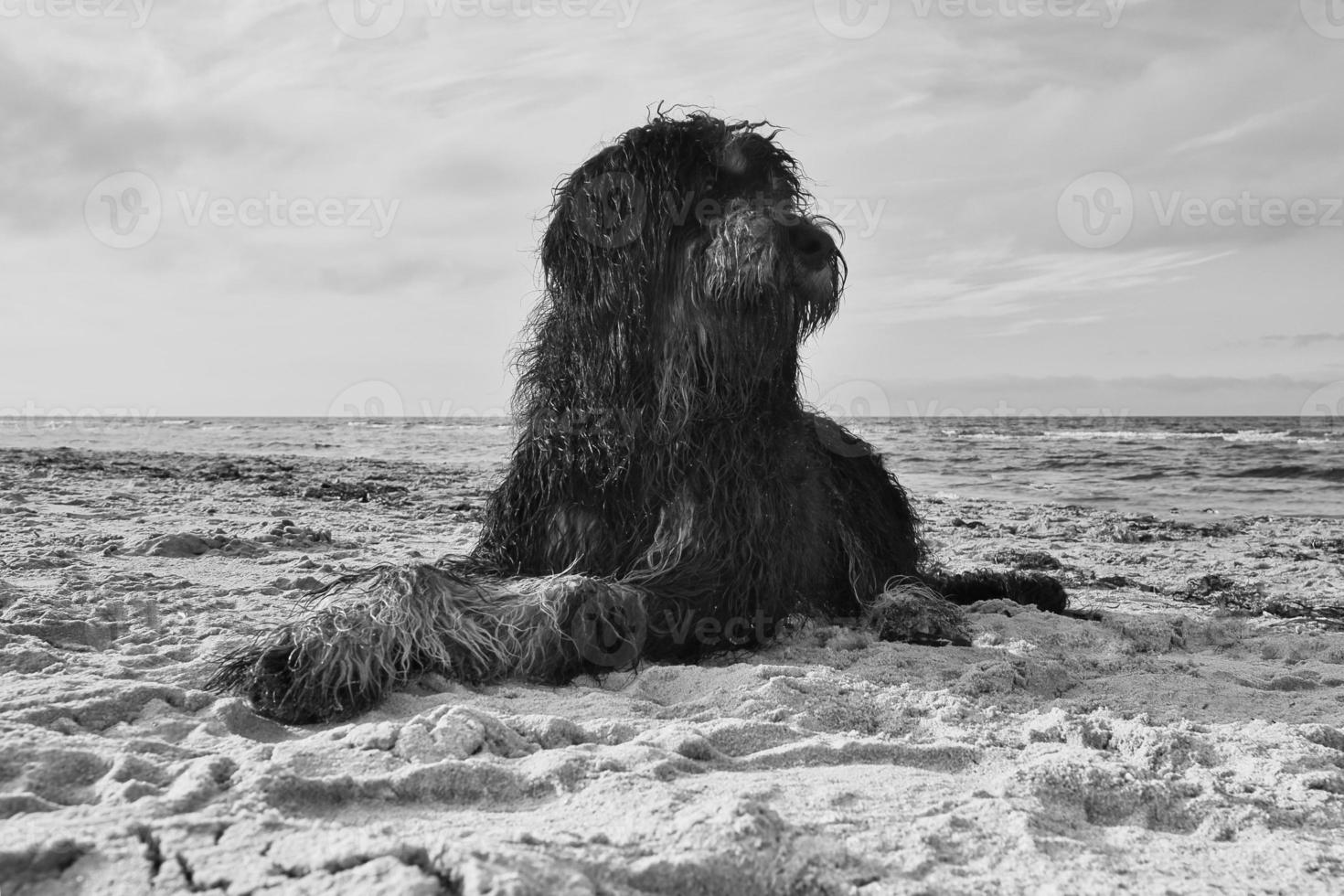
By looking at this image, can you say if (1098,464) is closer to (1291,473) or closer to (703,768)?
(1291,473)

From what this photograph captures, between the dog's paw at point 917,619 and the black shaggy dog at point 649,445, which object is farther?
the dog's paw at point 917,619

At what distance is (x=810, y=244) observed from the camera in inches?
125

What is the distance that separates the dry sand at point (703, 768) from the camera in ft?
5.31

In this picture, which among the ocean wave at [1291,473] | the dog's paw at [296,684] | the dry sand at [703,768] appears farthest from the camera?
the ocean wave at [1291,473]

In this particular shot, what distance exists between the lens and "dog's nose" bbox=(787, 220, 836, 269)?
315cm

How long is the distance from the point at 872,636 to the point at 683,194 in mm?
1924

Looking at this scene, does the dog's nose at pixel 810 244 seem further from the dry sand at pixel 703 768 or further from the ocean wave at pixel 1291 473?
the ocean wave at pixel 1291 473

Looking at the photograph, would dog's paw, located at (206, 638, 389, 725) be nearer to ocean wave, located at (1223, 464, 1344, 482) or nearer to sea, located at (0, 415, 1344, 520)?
sea, located at (0, 415, 1344, 520)

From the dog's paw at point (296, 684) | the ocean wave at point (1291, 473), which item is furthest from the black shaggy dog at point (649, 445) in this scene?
the ocean wave at point (1291, 473)

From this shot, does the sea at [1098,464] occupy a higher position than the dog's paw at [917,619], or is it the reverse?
the dog's paw at [917,619]

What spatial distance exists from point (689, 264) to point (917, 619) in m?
1.80

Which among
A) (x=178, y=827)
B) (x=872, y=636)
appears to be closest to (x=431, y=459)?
(x=872, y=636)

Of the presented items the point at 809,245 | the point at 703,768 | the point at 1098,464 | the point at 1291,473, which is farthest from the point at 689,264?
the point at 1098,464

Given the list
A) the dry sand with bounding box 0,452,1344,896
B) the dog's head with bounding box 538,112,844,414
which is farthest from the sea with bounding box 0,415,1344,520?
the dry sand with bounding box 0,452,1344,896
